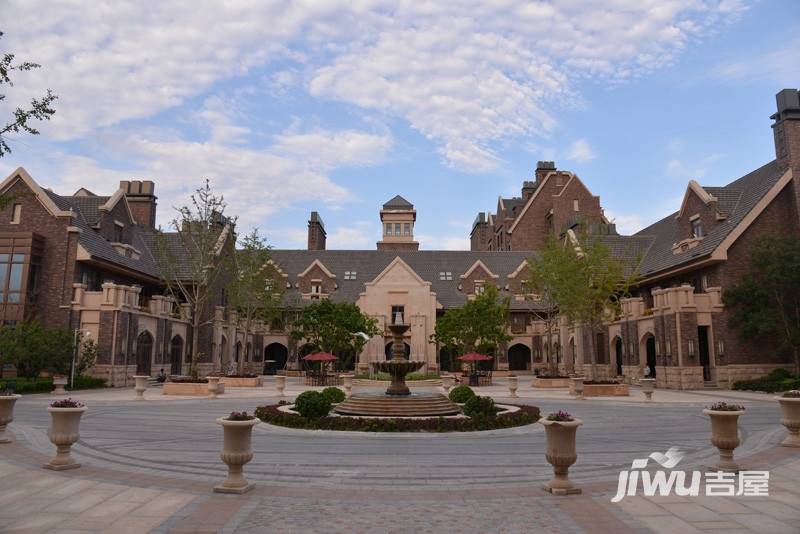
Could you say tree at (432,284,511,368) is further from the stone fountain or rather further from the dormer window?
the stone fountain

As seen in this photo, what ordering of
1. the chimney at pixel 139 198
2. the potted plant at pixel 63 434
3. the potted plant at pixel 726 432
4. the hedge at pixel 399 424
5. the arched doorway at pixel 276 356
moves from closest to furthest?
the potted plant at pixel 726 432 < the potted plant at pixel 63 434 < the hedge at pixel 399 424 < the chimney at pixel 139 198 < the arched doorway at pixel 276 356

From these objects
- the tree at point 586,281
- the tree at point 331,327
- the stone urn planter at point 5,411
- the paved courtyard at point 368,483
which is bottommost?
the paved courtyard at point 368,483

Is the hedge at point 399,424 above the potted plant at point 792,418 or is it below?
below

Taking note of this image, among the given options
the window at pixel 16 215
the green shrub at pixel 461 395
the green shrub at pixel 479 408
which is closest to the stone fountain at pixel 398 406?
the green shrub at pixel 479 408

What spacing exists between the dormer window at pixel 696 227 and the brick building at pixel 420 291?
96mm

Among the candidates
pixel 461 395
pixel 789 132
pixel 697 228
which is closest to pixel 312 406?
pixel 461 395

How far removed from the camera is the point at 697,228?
3819 cm

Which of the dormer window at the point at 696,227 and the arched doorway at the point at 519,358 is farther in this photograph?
the arched doorway at the point at 519,358

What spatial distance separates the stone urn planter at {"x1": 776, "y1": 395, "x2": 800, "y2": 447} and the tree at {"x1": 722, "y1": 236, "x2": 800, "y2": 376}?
20231mm

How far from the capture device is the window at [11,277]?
107 ft

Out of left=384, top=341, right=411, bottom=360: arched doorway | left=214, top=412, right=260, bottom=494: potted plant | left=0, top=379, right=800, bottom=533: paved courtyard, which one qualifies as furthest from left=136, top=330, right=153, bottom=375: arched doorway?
left=214, top=412, right=260, bottom=494: potted plant

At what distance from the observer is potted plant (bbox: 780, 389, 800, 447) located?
489 inches

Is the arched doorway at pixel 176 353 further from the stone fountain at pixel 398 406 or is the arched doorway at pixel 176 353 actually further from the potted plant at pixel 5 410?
the potted plant at pixel 5 410

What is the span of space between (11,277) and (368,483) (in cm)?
3276
